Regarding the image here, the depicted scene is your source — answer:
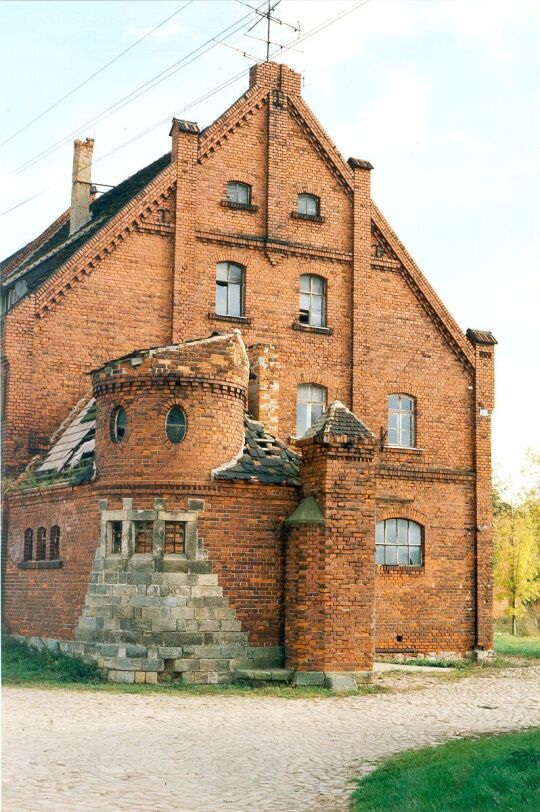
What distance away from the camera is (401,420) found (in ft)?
86.6

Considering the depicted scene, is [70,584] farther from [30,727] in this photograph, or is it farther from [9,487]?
[30,727]

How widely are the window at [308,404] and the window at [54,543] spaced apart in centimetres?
696

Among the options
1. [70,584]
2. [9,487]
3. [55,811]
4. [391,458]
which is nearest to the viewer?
[55,811]

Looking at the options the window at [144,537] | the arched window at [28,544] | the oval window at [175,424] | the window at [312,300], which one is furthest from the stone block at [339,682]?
the window at [312,300]

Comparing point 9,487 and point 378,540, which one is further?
point 378,540

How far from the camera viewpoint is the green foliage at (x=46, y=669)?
17672 mm

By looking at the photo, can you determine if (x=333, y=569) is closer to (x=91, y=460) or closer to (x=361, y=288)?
(x=91, y=460)

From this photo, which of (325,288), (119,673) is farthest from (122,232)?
(119,673)

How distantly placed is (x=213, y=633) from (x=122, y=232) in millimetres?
10253

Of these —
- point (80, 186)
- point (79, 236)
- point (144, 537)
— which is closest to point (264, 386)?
point (144, 537)

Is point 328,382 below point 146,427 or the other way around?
the other way around

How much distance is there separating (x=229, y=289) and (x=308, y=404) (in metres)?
3.39

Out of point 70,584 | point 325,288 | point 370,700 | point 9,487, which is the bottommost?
point 370,700

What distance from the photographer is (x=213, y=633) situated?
699 inches
